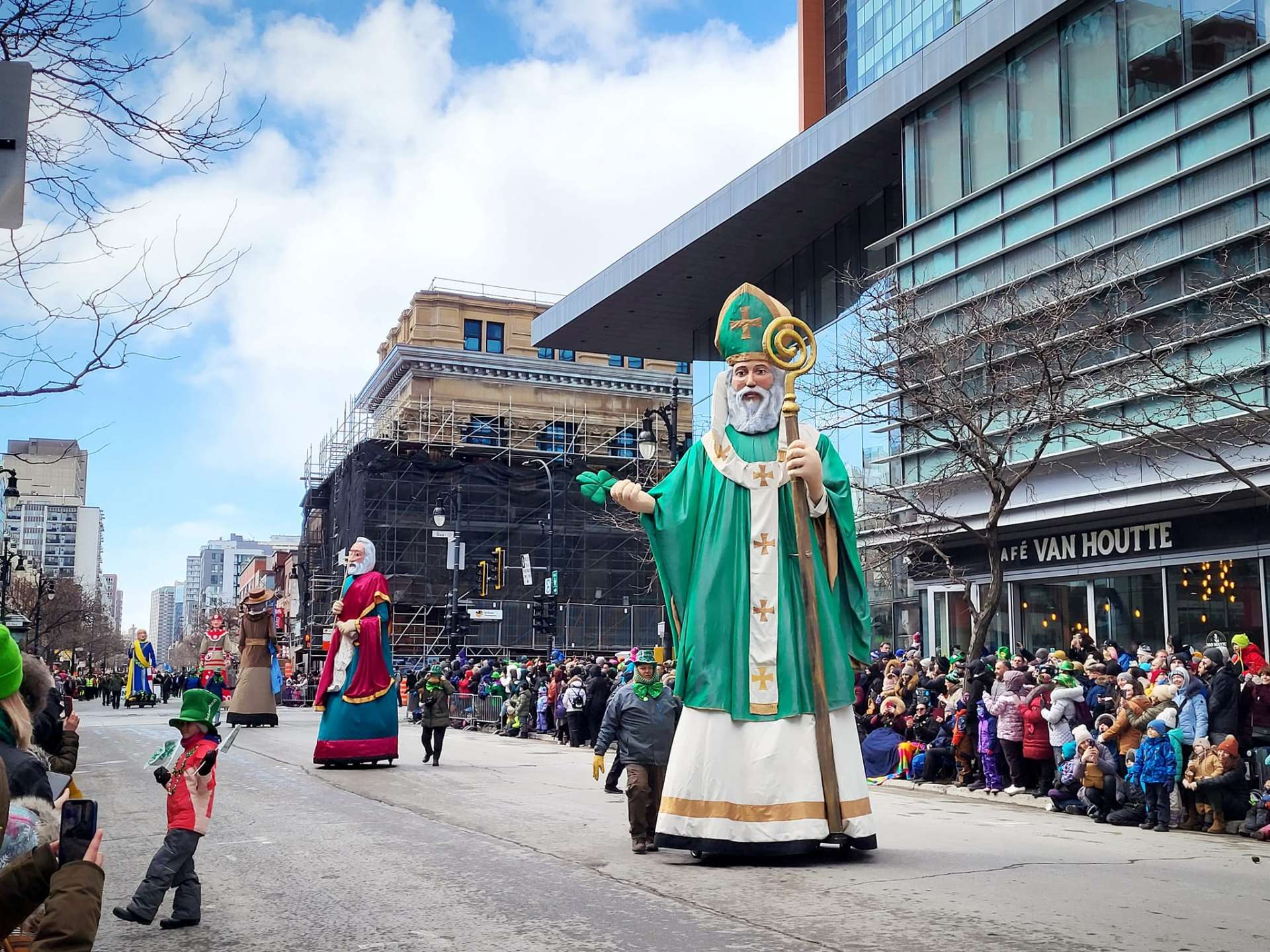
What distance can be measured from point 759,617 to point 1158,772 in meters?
5.86

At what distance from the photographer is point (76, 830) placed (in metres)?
3.61

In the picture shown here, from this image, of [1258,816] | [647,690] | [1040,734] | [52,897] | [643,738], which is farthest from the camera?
[1040,734]

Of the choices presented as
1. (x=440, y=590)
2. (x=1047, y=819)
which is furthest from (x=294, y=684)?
(x=1047, y=819)

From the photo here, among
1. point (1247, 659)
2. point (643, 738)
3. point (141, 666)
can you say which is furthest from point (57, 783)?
point (141, 666)

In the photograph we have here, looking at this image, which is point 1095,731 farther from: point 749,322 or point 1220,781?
point 749,322

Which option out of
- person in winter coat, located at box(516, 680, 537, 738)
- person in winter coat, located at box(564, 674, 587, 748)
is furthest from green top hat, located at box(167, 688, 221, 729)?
person in winter coat, located at box(516, 680, 537, 738)

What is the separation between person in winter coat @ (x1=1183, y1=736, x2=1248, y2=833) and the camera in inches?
496

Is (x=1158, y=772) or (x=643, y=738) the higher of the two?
(x=643, y=738)

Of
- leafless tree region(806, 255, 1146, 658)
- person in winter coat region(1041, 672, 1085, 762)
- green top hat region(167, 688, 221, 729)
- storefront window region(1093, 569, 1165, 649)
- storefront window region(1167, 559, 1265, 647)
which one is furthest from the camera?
storefront window region(1093, 569, 1165, 649)

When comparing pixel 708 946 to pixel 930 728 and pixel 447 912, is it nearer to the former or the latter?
pixel 447 912

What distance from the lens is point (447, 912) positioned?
7.41m

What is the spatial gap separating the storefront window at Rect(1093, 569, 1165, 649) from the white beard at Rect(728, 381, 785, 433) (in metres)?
14.8

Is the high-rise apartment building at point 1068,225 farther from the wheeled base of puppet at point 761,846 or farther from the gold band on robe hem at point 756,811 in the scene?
the gold band on robe hem at point 756,811

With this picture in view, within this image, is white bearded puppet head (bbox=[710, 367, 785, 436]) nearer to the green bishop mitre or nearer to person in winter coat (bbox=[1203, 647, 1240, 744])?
the green bishop mitre
